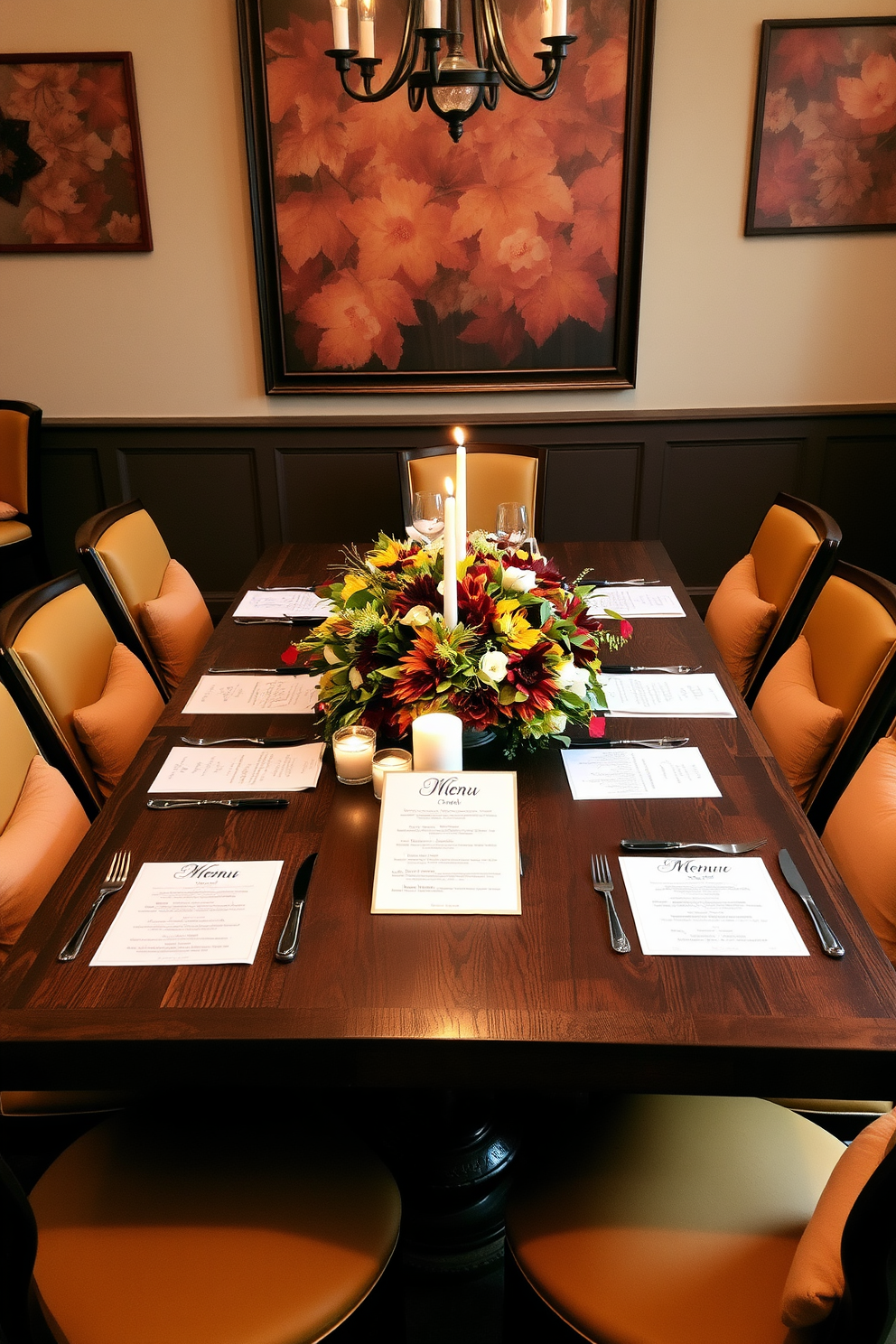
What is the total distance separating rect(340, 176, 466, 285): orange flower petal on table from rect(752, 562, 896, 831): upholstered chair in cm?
213

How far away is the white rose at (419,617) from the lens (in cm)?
142

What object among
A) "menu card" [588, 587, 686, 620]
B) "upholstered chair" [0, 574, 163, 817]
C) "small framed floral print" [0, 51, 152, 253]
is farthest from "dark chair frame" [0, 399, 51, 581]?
"menu card" [588, 587, 686, 620]

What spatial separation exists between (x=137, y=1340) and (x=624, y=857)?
2.41 feet

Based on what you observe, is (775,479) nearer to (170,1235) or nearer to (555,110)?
(555,110)

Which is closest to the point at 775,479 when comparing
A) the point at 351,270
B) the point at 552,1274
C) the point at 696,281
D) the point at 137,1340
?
the point at 696,281

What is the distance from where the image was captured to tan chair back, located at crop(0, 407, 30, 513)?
3373 millimetres

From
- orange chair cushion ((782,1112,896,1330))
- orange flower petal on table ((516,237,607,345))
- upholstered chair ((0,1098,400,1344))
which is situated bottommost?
upholstered chair ((0,1098,400,1344))

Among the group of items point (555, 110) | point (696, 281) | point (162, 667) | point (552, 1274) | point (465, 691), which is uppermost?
point (555, 110)

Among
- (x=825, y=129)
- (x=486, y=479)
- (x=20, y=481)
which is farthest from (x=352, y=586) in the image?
(x=825, y=129)

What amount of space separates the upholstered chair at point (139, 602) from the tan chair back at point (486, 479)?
34.8 inches

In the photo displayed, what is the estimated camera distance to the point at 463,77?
60.7 inches

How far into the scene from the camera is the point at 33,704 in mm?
1604

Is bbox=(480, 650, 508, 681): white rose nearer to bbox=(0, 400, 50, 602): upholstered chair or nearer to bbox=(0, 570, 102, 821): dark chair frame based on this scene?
bbox=(0, 570, 102, 821): dark chair frame

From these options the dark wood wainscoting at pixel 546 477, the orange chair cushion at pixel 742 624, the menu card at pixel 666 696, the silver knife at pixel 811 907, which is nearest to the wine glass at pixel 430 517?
the menu card at pixel 666 696
